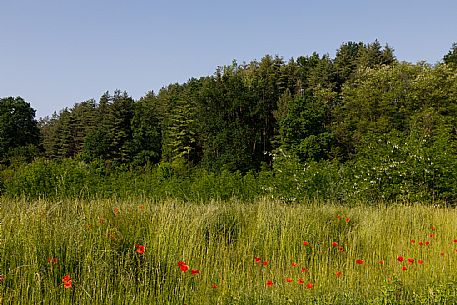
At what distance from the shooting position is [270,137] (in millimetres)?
43688

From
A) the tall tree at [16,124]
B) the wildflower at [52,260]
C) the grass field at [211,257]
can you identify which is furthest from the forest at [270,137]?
the wildflower at [52,260]

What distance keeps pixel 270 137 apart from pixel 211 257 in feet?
129

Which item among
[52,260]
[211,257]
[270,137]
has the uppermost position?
[270,137]

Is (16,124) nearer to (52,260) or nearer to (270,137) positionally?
(270,137)

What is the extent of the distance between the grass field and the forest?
5114 mm

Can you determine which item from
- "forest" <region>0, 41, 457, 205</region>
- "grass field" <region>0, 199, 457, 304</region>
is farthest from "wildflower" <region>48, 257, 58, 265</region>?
"forest" <region>0, 41, 457, 205</region>

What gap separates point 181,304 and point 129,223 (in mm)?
1379

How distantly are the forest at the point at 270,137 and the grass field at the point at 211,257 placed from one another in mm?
5114

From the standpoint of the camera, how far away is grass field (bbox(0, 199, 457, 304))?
3653 millimetres

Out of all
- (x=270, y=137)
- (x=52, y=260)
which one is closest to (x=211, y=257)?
(x=52, y=260)

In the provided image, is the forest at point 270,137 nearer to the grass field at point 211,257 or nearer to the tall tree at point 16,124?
the tall tree at point 16,124

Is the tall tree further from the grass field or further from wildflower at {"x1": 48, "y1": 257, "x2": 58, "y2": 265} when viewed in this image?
wildflower at {"x1": 48, "y1": 257, "x2": 58, "y2": 265}

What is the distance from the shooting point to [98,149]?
155 ft

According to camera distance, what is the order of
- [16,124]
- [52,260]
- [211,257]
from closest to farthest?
[52,260] → [211,257] → [16,124]
